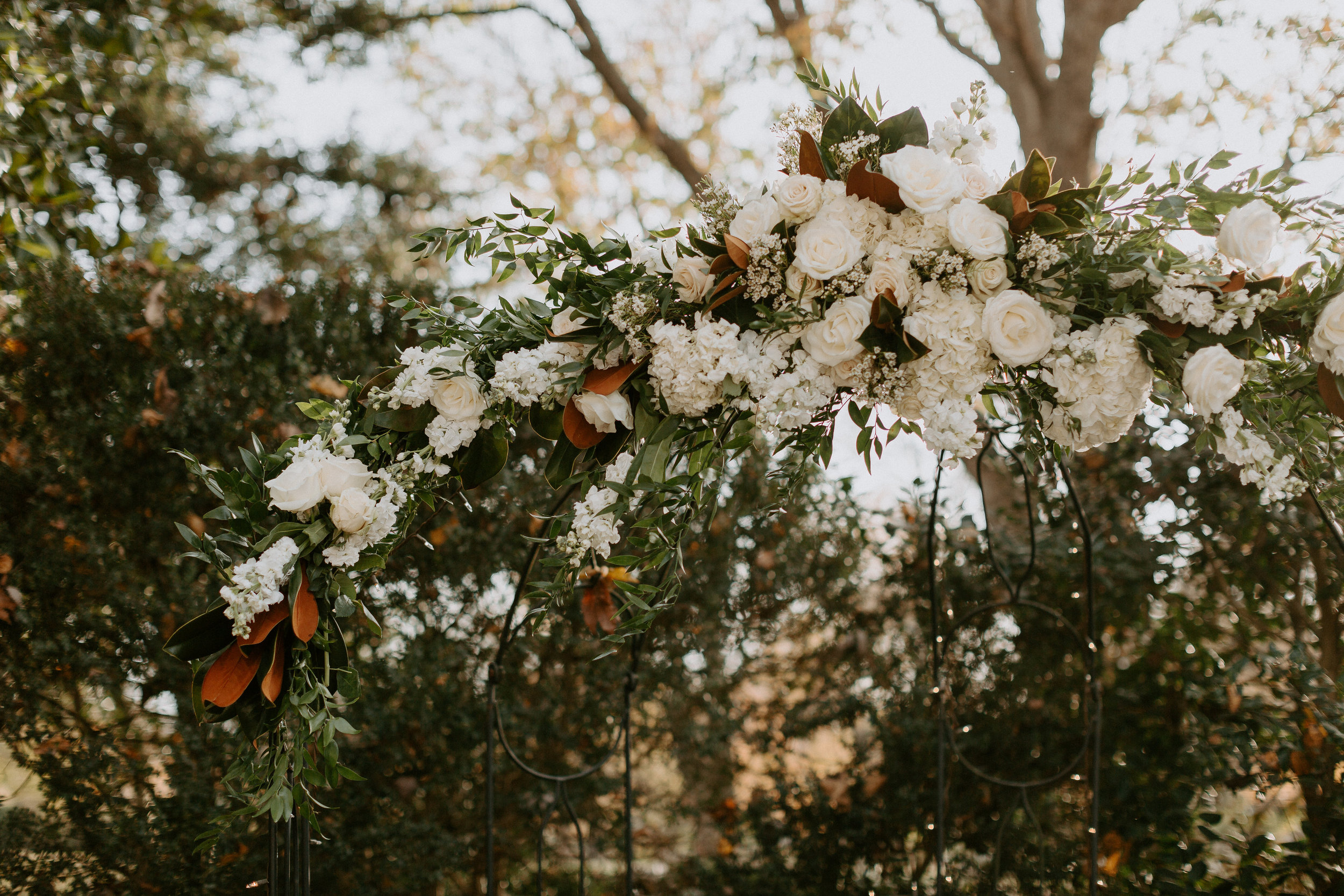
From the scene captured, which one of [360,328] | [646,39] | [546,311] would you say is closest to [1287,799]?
[546,311]

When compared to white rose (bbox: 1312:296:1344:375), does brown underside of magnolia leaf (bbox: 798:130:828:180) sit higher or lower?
higher

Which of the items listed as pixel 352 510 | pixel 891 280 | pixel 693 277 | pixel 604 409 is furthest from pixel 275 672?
pixel 891 280

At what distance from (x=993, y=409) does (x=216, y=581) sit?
7.16 feet

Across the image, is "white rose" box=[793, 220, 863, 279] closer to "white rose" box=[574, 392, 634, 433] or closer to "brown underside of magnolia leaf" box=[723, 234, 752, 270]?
"brown underside of magnolia leaf" box=[723, 234, 752, 270]

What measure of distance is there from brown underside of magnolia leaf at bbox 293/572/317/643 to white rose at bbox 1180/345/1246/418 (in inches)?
49.2

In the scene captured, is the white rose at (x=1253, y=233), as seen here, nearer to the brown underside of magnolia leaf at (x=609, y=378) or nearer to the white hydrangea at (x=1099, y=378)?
the white hydrangea at (x=1099, y=378)

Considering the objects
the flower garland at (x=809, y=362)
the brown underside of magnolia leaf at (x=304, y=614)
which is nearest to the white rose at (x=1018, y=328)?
the flower garland at (x=809, y=362)

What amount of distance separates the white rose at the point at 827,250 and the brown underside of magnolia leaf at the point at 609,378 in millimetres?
309

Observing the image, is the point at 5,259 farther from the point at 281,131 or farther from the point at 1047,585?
the point at 1047,585

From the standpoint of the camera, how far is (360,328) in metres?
2.38

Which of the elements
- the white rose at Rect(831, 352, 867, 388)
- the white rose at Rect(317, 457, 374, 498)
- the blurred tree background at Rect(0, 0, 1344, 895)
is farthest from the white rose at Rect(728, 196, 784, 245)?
the blurred tree background at Rect(0, 0, 1344, 895)

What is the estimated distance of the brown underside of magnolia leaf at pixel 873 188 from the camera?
1051 millimetres

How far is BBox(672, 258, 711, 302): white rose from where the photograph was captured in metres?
1.13

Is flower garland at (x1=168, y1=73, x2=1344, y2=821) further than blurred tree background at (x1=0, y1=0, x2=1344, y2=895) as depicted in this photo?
No
